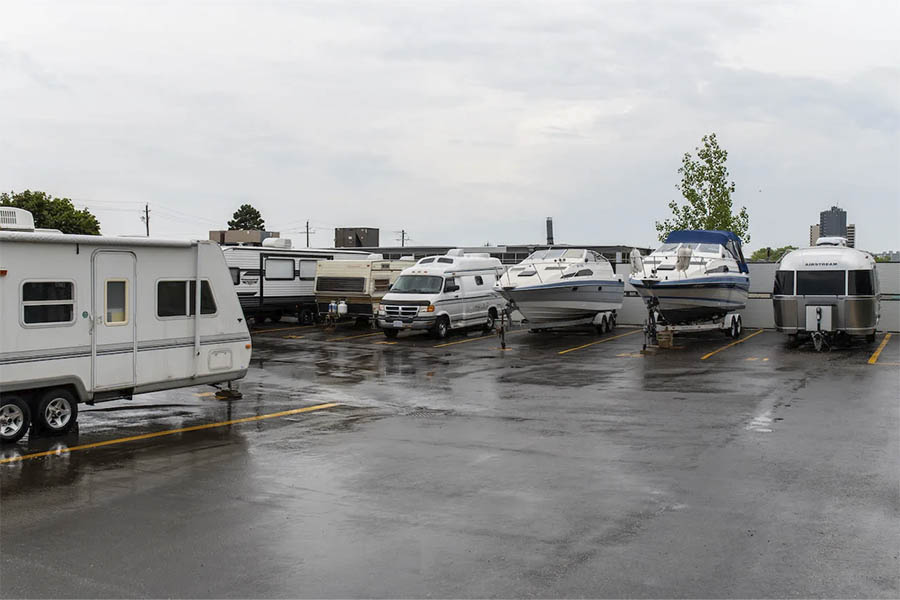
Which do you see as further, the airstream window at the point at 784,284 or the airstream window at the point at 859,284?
the airstream window at the point at 784,284

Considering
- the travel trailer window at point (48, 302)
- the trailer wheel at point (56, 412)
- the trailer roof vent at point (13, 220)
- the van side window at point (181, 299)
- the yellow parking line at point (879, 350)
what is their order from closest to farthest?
1. the travel trailer window at point (48, 302)
2. the trailer wheel at point (56, 412)
3. the trailer roof vent at point (13, 220)
4. the van side window at point (181, 299)
5. the yellow parking line at point (879, 350)

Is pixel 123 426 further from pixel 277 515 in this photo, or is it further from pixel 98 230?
pixel 98 230

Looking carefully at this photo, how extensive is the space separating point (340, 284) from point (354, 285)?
62cm

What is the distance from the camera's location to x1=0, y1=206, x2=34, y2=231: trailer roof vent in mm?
11219

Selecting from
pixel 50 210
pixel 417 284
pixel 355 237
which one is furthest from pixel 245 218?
pixel 417 284

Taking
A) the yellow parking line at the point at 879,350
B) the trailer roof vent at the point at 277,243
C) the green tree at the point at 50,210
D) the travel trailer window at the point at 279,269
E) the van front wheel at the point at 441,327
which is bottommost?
the yellow parking line at the point at 879,350

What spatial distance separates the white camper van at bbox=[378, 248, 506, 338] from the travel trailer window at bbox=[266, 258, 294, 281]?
624 cm

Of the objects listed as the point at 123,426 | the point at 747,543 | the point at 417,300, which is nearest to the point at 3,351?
the point at 123,426

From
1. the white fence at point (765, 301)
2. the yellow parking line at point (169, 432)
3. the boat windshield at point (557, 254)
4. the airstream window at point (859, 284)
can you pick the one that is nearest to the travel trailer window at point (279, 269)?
the boat windshield at point (557, 254)

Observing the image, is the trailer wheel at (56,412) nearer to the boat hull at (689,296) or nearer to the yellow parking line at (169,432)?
the yellow parking line at (169,432)

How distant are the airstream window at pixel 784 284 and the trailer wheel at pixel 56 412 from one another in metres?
18.4

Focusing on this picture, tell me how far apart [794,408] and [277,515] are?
30.4 ft

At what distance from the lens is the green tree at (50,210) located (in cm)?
4720

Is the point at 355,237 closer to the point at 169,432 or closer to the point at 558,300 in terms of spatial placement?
the point at 558,300
